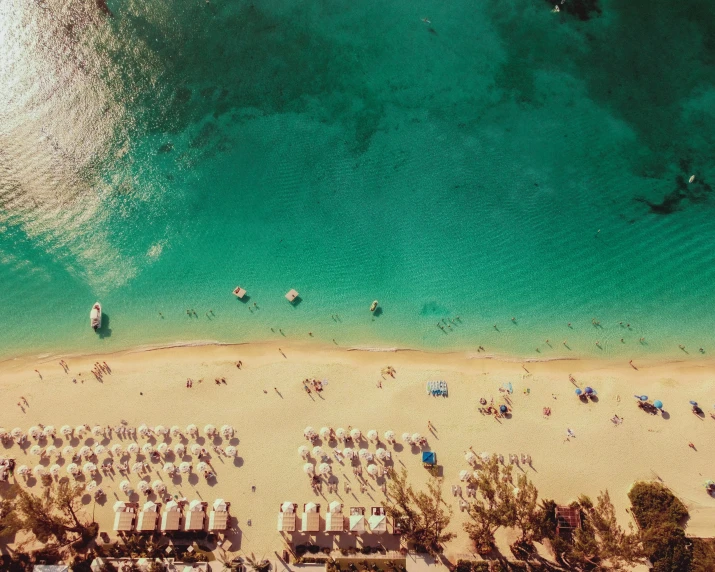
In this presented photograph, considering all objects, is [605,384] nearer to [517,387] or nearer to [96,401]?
[517,387]

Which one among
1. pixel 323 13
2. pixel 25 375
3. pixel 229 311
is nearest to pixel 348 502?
pixel 229 311

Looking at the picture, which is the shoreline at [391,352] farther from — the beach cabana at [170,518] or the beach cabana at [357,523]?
the beach cabana at [357,523]

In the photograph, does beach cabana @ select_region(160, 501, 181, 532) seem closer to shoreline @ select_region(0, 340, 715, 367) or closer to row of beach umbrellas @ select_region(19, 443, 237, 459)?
row of beach umbrellas @ select_region(19, 443, 237, 459)

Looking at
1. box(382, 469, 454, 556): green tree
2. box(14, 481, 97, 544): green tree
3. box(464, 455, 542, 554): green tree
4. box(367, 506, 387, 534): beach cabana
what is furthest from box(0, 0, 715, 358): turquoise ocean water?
box(367, 506, 387, 534): beach cabana

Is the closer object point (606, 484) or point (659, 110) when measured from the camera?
point (606, 484)

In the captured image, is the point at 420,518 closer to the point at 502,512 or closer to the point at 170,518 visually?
the point at 502,512

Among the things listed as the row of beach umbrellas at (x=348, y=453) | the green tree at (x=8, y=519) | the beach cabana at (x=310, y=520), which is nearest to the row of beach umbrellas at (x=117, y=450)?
the green tree at (x=8, y=519)

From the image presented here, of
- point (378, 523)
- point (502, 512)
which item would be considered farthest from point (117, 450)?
point (502, 512)
